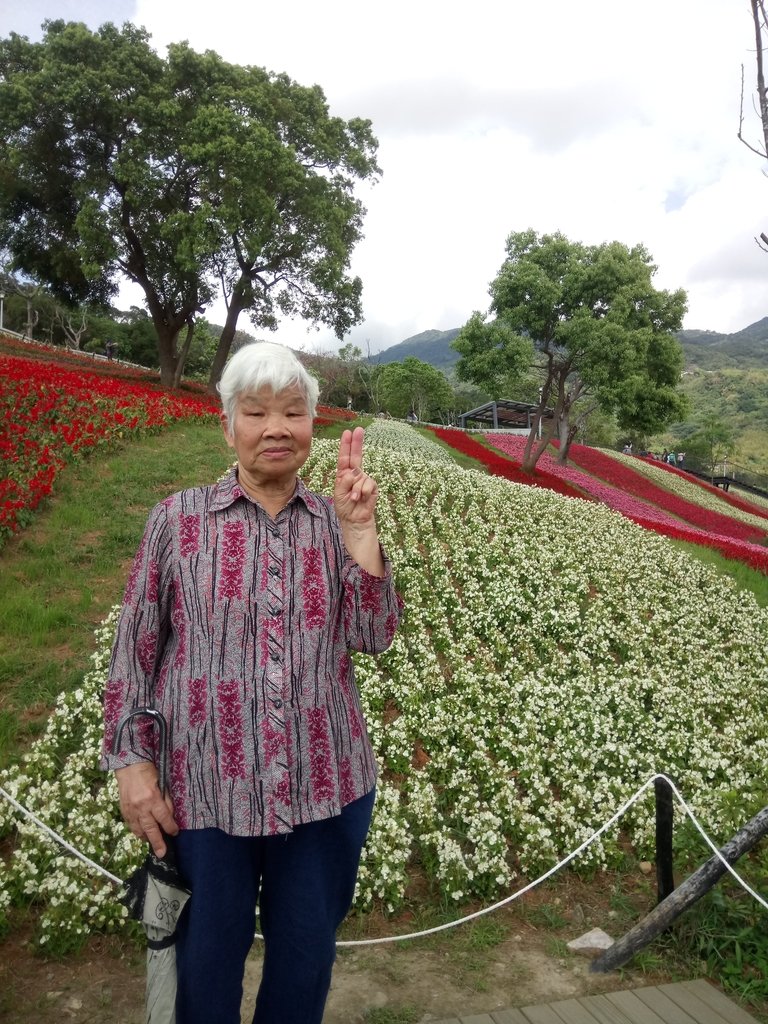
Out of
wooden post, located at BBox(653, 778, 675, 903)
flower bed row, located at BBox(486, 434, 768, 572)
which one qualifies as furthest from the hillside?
wooden post, located at BBox(653, 778, 675, 903)

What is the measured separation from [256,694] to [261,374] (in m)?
0.86

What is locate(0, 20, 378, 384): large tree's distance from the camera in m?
19.2

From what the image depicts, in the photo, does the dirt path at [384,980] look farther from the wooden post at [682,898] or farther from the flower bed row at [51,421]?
the flower bed row at [51,421]

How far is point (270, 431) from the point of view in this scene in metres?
2.02

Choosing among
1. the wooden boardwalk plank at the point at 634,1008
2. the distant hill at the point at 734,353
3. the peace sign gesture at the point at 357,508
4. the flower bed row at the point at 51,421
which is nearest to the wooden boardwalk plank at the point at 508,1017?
the wooden boardwalk plank at the point at 634,1008

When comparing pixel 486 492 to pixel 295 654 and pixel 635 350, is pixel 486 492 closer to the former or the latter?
pixel 635 350

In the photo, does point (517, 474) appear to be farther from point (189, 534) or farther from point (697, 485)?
point (189, 534)

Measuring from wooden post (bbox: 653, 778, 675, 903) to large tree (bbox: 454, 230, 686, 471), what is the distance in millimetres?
16679

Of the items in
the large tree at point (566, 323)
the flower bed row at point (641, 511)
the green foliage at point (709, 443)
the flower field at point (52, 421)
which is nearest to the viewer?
the flower field at point (52, 421)

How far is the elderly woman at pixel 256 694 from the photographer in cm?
191

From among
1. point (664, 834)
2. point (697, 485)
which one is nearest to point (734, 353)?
point (697, 485)

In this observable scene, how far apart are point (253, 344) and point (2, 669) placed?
15.6ft

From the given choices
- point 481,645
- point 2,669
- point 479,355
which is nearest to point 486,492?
point 481,645

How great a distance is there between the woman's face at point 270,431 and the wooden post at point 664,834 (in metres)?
2.77
